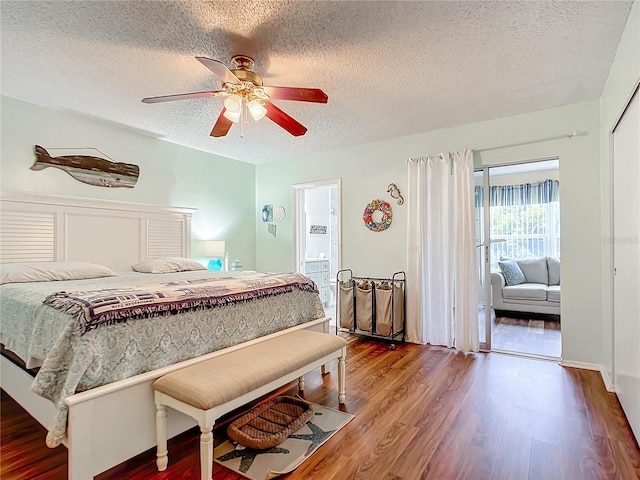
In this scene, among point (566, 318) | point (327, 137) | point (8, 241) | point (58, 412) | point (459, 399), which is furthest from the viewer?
point (327, 137)

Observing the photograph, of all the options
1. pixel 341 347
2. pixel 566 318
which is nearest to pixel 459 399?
pixel 341 347

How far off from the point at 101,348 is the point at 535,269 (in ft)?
18.7

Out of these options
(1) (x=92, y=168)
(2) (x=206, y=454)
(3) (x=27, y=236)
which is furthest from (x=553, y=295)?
(3) (x=27, y=236)

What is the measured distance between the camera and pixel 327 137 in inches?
164

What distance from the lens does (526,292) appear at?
4895 millimetres

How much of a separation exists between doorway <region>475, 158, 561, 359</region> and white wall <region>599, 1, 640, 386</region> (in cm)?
77

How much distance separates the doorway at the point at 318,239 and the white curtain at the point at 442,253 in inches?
64.5

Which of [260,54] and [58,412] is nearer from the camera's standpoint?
[58,412]

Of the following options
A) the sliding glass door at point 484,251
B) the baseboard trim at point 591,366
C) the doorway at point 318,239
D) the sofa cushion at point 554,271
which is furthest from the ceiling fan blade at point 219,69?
the sofa cushion at point 554,271

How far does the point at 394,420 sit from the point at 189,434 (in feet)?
4.19

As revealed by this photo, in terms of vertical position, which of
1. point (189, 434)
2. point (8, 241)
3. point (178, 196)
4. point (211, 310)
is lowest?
point (189, 434)

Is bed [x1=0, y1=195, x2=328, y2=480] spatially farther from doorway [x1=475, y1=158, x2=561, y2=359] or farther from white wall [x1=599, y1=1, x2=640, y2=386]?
white wall [x1=599, y1=1, x2=640, y2=386]

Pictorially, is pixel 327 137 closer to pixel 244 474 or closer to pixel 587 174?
pixel 587 174

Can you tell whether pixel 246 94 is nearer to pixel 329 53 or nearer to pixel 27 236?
pixel 329 53
